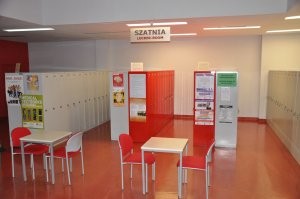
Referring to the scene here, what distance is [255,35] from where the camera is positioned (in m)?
9.53

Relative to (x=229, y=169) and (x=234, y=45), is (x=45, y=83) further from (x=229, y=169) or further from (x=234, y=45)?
(x=234, y=45)

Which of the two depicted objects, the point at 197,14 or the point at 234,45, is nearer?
the point at 197,14

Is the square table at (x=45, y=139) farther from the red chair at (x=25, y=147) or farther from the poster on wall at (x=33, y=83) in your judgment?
the poster on wall at (x=33, y=83)

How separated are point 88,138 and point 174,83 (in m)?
4.33

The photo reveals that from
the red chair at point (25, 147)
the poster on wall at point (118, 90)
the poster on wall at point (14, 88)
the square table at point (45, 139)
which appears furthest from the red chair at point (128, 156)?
the poster on wall at point (14, 88)

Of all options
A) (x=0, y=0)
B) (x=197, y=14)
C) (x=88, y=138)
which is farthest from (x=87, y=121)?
(x=197, y=14)

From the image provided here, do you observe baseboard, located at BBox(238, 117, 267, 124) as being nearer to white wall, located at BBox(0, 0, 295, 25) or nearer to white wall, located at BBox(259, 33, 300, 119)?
white wall, located at BBox(259, 33, 300, 119)

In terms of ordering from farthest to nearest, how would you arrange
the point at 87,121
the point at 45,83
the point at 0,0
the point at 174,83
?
the point at 174,83 < the point at 87,121 < the point at 45,83 < the point at 0,0

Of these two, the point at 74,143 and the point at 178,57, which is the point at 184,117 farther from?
the point at 74,143

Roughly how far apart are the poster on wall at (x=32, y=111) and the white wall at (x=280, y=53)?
742 cm

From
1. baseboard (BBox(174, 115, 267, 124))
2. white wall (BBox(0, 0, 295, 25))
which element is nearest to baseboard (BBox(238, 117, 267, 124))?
baseboard (BBox(174, 115, 267, 124))

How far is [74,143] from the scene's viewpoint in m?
4.75

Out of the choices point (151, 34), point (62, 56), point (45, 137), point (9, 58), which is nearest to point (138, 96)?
point (151, 34)

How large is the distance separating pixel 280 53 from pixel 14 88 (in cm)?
840
